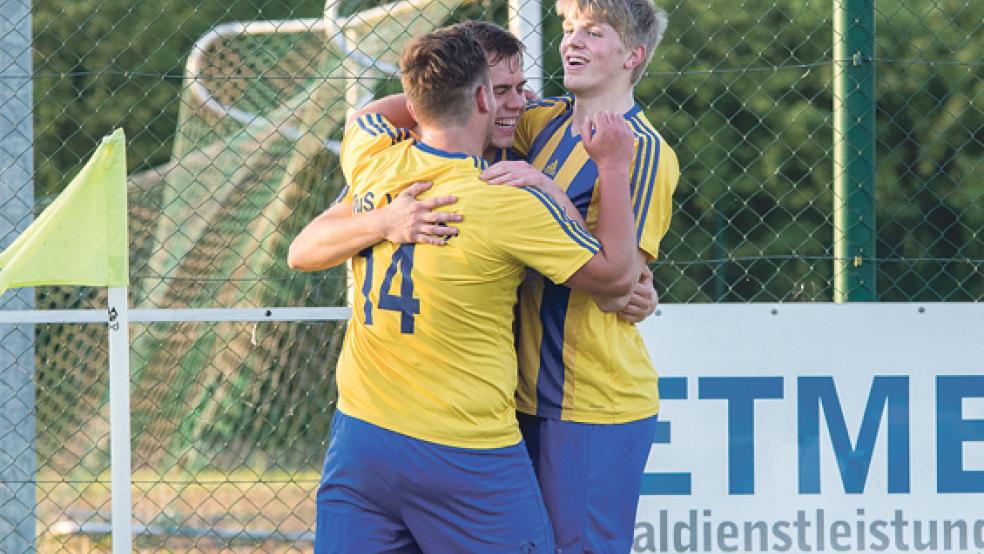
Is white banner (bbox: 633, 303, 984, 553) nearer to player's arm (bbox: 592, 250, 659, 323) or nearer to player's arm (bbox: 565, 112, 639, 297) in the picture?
player's arm (bbox: 592, 250, 659, 323)

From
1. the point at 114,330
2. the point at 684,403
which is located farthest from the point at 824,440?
the point at 114,330

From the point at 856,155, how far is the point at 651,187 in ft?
4.96

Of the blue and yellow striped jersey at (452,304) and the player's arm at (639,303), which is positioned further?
the player's arm at (639,303)

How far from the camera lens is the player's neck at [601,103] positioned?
3.12 m

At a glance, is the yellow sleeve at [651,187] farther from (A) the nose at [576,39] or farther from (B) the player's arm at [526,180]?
(A) the nose at [576,39]

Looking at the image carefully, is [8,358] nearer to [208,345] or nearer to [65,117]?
[208,345]

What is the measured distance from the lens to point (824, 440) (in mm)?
4094

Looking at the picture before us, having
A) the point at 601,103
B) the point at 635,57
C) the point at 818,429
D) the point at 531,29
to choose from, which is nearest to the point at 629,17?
the point at 635,57

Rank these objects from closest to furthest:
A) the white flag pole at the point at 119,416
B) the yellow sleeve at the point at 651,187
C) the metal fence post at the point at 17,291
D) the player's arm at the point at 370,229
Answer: the player's arm at the point at 370,229 → the yellow sleeve at the point at 651,187 → the white flag pole at the point at 119,416 → the metal fence post at the point at 17,291

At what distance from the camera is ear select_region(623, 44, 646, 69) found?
10.2 ft

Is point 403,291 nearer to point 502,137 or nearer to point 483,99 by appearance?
point 483,99

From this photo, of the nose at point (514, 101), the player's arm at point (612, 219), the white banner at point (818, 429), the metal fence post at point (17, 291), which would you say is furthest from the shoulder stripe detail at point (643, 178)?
the metal fence post at point (17, 291)

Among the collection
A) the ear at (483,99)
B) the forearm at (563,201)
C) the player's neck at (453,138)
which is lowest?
the forearm at (563,201)

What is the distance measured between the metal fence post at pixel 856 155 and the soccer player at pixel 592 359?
1.32 meters
